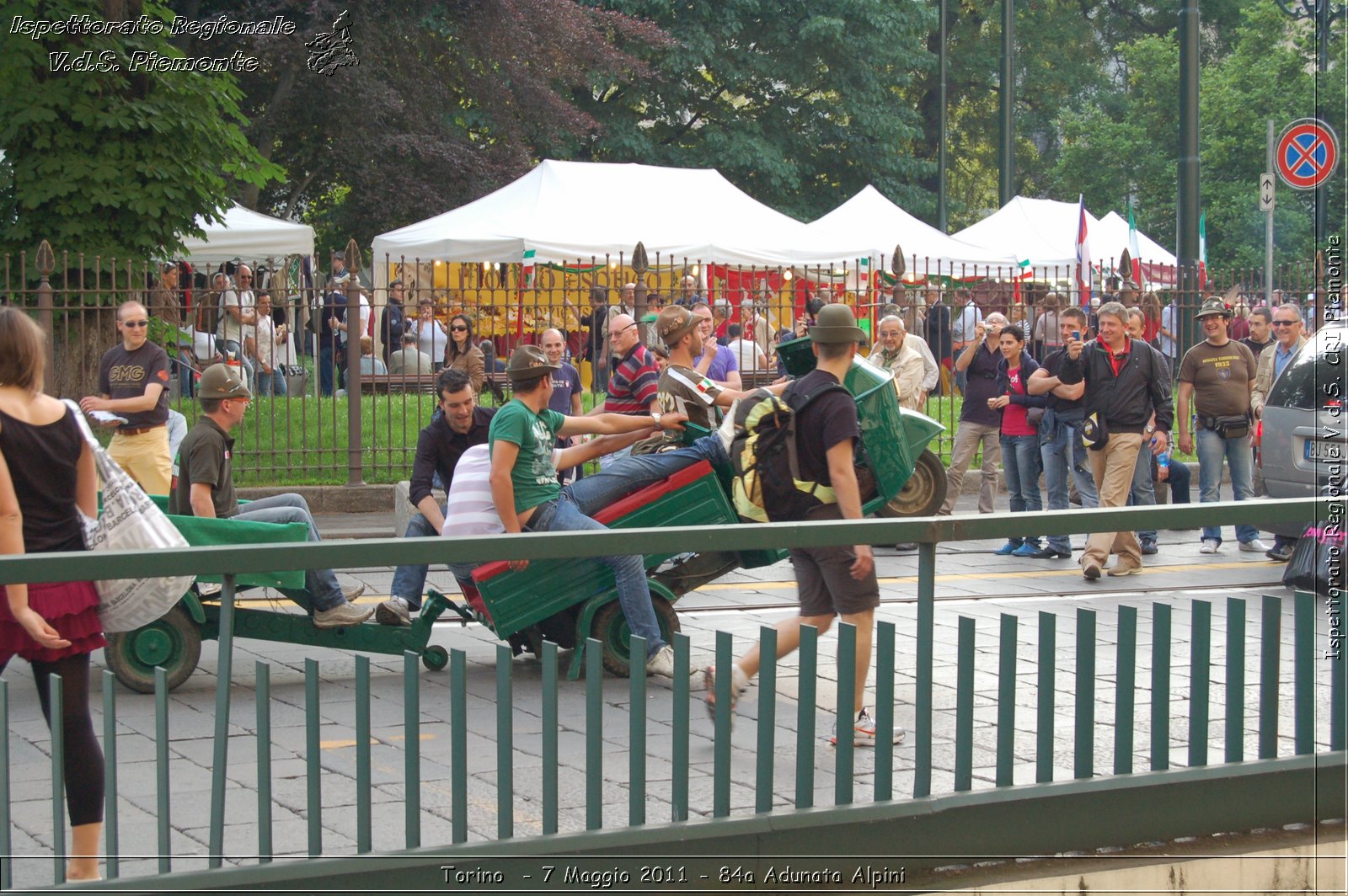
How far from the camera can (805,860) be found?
13.1 ft

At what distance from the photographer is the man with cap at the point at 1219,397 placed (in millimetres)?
11664

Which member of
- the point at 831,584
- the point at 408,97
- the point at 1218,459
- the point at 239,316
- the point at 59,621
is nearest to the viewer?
the point at 59,621

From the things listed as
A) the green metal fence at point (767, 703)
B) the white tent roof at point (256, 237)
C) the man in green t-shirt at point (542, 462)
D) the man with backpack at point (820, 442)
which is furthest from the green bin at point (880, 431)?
the white tent roof at point (256, 237)

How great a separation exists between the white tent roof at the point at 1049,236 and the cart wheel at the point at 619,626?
80.3ft

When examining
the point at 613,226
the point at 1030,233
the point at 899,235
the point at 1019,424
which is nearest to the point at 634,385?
the point at 1019,424

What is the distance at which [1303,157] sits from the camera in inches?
547

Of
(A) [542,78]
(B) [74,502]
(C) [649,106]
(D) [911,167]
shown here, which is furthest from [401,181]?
(B) [74,502]

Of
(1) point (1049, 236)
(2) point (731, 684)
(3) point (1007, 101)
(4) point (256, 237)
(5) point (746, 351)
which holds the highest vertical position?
(3) point (1007, 101)

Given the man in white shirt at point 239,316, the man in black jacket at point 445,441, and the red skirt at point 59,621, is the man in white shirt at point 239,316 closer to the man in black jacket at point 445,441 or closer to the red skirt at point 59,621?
the man in black jacket at point 445,441

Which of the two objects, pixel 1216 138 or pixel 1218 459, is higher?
pixel 1216 138

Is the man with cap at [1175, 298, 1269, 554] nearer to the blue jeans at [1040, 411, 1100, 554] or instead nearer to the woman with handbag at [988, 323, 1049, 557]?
the blue jeans at [1040, 411, 1100, 554]

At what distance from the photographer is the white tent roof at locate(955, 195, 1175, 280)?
2981cm

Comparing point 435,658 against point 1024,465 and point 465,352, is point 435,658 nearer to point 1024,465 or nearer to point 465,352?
point 1024,465

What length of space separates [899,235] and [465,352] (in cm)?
1555
